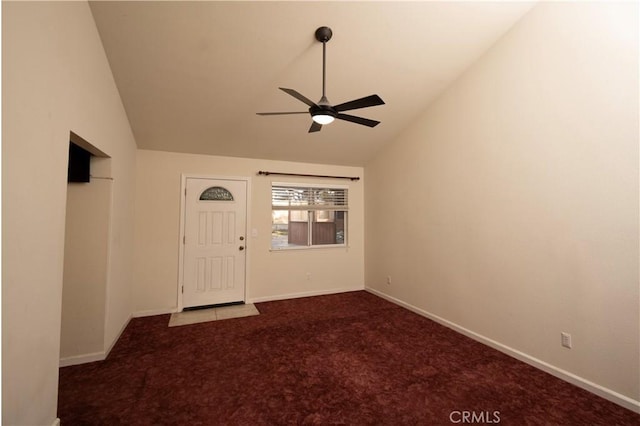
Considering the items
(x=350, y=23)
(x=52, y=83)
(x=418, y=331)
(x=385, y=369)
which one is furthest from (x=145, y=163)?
(x=418, y=331)

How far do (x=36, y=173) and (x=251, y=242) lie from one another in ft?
10.2

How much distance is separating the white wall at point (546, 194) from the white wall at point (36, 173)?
12.0ft

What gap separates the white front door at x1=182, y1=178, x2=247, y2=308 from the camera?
4164 mm

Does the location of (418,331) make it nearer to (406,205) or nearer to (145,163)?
(406,205)

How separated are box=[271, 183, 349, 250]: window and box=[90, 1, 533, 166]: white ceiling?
49.3 inches

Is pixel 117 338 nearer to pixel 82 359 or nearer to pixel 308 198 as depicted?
pixel 82 359

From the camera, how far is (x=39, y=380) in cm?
159

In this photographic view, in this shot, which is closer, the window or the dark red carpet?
the dark red carpet

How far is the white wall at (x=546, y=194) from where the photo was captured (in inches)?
82.2

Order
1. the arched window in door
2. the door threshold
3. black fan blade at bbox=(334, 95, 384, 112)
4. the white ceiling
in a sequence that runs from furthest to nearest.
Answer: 1. the arched window in door
2. the door threshold
3. the white ceiling
4. black fan blade at bbox=(334, 95, 384, 112)

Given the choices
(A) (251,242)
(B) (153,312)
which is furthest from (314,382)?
(B) (153,312)

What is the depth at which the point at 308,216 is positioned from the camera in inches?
197
